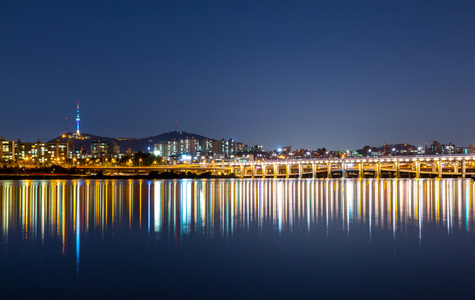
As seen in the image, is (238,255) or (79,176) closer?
(238,255)

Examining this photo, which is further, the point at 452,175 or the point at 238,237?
the point at 452,175

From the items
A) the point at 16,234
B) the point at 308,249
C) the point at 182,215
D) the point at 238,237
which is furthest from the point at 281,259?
the point at 182,215

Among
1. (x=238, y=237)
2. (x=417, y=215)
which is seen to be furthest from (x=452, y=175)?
(x=238, y=237)

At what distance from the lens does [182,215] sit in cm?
2611

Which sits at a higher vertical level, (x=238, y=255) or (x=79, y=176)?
(x=238, y=255)

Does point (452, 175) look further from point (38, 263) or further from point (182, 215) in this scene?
point (38, 263)

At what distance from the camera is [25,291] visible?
10.7 metres

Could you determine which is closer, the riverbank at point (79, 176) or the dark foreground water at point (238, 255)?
the dark foreground water at point (238, 255)

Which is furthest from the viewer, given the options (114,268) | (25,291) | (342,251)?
(342,251)

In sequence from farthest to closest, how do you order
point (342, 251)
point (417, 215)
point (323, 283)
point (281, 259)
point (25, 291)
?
point (417, 215) → point (342, 251) → point (281, 259) → point (323, 283) → point (25, 291)

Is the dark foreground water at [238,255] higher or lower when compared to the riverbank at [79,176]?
higher

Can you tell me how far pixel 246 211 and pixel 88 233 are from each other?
36.2ft

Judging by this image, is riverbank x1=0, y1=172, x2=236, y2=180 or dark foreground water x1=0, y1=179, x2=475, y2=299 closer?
dark foreground water x1=0, y1=179, x2=475, y2=299

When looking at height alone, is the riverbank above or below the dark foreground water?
below
